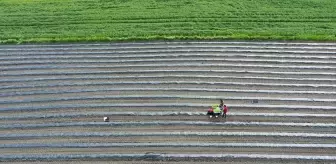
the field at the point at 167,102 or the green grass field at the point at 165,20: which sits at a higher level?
the green grass field at the point at 165,20

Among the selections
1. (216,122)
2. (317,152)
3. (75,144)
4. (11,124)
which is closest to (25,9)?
(11,124)

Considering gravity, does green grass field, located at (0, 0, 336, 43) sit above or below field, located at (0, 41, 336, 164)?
above

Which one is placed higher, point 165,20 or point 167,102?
point 165,20

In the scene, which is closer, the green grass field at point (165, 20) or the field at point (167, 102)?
the field at point (167, 102)

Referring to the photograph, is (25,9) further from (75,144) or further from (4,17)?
(75,144)

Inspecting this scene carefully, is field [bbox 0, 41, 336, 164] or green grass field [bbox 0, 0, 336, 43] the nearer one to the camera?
field [bbox 0, 41, 336, 164]
